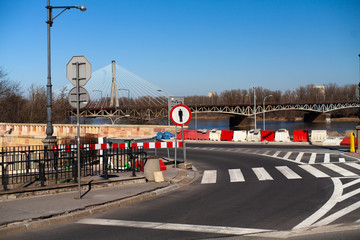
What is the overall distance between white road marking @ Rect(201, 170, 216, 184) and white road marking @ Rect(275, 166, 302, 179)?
8.49ft

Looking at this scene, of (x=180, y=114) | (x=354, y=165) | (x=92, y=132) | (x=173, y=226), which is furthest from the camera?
(x=92, y=132)

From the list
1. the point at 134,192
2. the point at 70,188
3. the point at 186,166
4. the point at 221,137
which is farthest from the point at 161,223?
the point at 221,137

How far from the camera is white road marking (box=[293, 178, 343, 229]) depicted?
24.3ft

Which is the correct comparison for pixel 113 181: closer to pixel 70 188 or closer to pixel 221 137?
pixel 70 188

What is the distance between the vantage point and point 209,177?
46.4ft

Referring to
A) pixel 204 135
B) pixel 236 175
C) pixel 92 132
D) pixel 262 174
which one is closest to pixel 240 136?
pixel 204 135

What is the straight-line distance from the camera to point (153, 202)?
31.9 ft

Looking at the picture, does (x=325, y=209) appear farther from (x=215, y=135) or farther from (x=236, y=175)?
(x=215, y=135)

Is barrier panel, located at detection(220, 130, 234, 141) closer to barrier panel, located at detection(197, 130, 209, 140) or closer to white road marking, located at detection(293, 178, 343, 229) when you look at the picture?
barrier panel, located at detection(197, 130, 209, 140)

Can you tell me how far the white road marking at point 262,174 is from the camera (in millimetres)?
13373

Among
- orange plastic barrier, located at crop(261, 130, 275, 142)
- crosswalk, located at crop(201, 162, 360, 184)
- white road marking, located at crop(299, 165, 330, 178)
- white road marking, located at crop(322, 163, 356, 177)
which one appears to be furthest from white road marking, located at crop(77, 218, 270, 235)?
orange plastic barrier, located at crop(261, 130, 275, 142)

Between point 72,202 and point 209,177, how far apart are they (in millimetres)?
6181

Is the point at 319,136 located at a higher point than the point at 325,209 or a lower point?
higher

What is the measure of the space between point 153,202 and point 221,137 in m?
27.1
